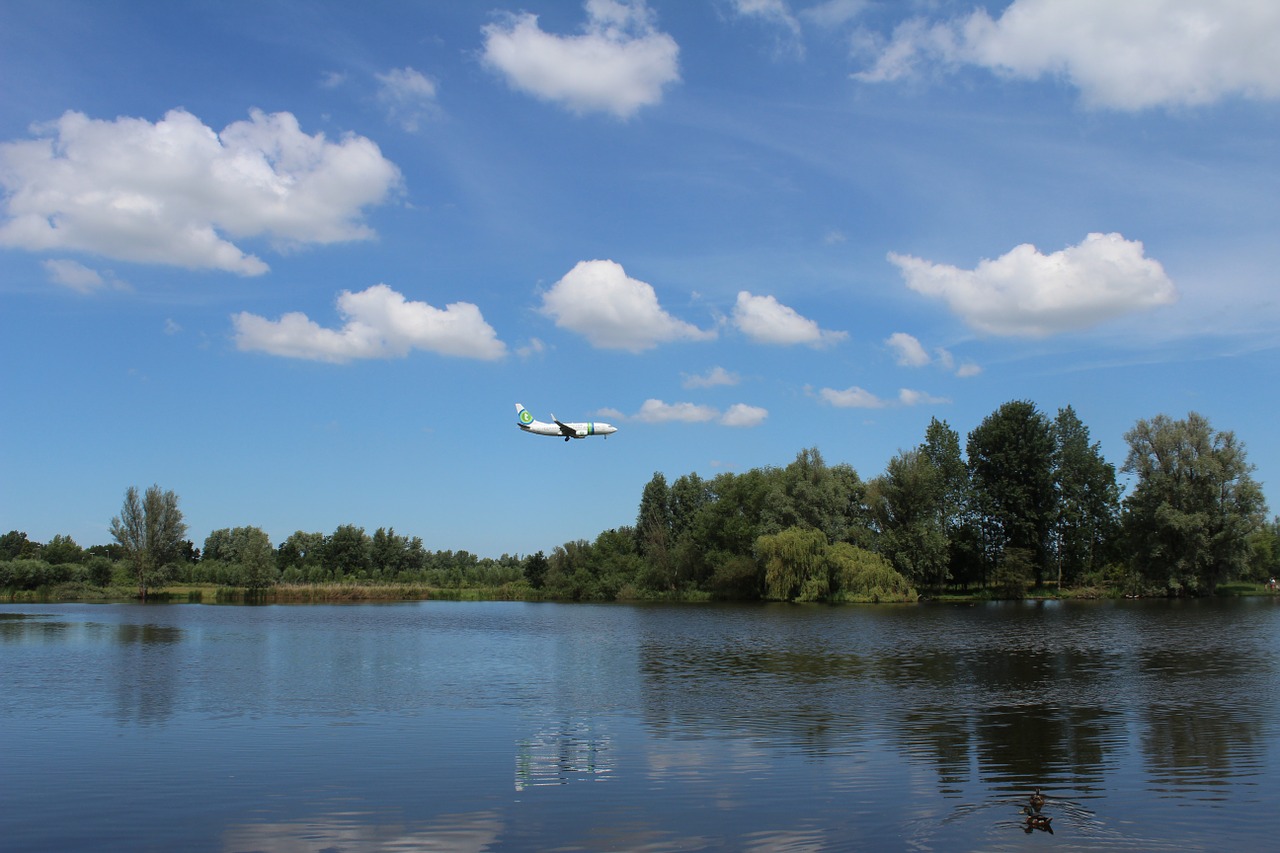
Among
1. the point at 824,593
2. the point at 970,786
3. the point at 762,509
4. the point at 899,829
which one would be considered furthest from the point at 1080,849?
the point at 762,509

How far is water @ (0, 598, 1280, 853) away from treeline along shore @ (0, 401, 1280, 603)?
1539 inches

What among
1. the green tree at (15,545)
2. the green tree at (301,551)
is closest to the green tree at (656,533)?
the green tree at (301,551)

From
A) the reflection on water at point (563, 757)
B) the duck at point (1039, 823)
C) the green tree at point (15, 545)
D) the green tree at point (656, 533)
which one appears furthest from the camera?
the green tree at point (15, 545)

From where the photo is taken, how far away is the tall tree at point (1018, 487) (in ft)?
259

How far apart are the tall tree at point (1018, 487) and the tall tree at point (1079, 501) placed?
1.28m

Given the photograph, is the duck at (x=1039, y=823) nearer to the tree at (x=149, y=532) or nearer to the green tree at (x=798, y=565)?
the green tree at (x=798, y=565)

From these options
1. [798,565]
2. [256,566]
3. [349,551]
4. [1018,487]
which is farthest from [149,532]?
[1018,487]

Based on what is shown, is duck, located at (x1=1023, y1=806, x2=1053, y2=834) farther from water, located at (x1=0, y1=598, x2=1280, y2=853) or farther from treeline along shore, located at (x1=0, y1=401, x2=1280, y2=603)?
treeline along shore, located at (x1=0, y1=401, x2=1280, y2=603)

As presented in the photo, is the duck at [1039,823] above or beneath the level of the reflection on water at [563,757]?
above

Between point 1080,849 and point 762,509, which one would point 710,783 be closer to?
point 1080,849

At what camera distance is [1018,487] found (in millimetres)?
79000

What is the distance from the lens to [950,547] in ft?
259

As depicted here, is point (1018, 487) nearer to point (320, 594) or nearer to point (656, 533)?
point (656, 533)

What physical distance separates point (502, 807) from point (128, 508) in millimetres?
88342
